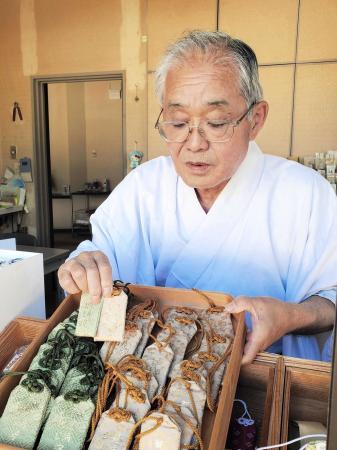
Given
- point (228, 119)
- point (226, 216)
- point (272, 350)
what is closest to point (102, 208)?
point (226, 216)

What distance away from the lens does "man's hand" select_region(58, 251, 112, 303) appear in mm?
852

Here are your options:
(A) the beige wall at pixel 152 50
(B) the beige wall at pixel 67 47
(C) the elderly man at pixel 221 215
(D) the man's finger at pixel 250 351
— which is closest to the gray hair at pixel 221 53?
(C) the elderly man at pixel 221 215

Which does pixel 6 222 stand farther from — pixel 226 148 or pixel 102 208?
pixel 226 148

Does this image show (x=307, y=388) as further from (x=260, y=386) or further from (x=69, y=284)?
(x=69, y=284)

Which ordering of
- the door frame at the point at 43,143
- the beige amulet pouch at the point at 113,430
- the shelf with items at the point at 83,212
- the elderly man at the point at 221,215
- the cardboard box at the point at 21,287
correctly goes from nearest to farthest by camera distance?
1. the beige amulet pouch at the point at 113,430
2. the cardboard box at the point at 21,287
3. the elderly man at the point at 221,215
4. the door frame at the point at 43,143
5. the shelf with items at the point at 83,212

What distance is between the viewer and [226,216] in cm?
127

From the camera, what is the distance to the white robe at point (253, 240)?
121cm

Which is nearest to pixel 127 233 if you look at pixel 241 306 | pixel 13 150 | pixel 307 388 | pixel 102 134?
pixel 241 306

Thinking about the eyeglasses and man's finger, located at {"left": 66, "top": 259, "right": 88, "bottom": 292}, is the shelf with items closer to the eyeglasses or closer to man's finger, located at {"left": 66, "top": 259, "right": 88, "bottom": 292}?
the eyeglasses

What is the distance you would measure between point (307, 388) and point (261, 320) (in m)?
0.16

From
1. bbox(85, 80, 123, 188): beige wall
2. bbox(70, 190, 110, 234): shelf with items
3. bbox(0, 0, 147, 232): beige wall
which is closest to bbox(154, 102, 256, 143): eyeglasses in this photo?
bbox(0, 0, 147, 232): beige wall

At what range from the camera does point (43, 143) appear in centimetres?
485

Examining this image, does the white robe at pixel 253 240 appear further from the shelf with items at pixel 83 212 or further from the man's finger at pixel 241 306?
the shelf with items at pixel 83 212

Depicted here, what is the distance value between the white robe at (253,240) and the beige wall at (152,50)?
8.73ft
